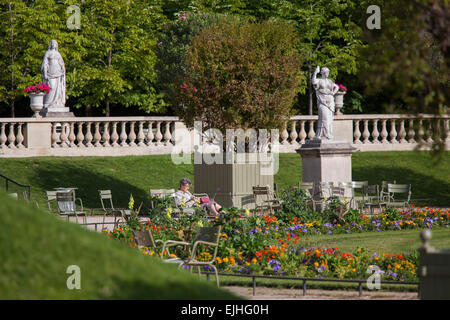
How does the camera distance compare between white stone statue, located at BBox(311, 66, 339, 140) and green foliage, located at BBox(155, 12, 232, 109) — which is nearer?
white stone statue, located at BBox(311, 66, 339, 140)

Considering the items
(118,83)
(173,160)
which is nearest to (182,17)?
(118,83)

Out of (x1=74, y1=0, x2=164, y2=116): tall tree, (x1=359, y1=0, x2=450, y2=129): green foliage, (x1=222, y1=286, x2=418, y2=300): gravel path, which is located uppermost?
(x1=74, y1=0, x2=164, y2=116): tall tree

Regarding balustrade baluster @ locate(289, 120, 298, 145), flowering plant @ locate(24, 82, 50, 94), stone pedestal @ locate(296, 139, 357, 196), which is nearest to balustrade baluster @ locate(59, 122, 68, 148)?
flowering plant @ locate(24, 82, 50, 94)

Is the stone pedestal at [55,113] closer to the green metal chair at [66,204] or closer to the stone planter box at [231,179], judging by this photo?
the stone planter box at [231,179]

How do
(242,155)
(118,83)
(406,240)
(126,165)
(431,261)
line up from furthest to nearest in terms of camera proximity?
(118,83) → (126,165) → (242,155) → (406,240) → (431,261)

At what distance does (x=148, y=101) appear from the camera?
→ 37.6 meters

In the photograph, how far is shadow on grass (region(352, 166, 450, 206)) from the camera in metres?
23.1

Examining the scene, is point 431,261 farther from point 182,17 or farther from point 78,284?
point 182,17

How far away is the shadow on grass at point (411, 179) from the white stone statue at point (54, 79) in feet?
32.6

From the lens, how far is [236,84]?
20047 millimetres

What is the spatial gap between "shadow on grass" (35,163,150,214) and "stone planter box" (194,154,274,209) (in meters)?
1.85

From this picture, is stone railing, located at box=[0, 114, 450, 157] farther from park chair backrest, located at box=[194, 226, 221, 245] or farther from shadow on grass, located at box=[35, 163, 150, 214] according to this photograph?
park chair backrest, located at box=[194, 226, 221, 245]

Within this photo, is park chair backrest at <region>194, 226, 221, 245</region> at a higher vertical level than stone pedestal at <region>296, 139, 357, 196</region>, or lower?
lower
